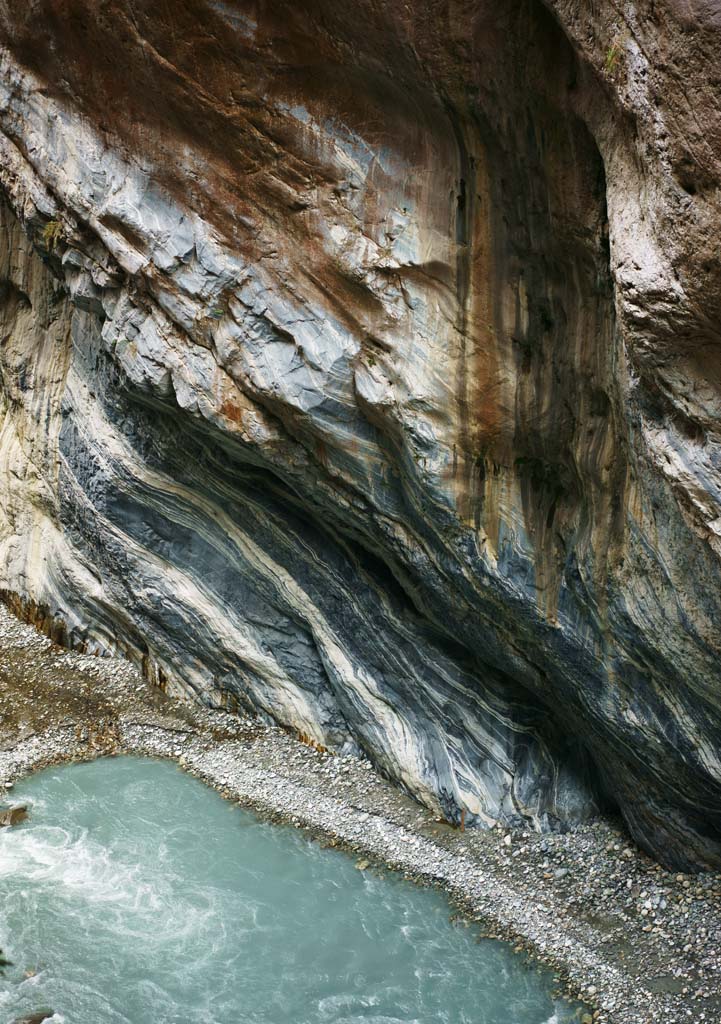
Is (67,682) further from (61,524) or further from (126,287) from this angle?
(126,287)

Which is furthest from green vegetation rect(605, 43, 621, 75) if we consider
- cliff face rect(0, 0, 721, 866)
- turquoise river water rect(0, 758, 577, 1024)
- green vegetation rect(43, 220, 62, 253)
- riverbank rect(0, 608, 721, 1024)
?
turquoise river water rect(0, 758, 577, 1024)

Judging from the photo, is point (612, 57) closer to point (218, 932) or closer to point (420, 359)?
point (420, 359)

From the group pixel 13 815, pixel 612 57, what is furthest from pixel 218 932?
pixel 612 57

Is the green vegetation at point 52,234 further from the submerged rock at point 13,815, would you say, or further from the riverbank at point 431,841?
the submerged rock at point 13,815

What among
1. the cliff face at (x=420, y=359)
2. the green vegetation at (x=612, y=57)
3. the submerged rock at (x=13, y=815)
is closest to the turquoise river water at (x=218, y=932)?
the submerged rock at (x=13, y=815)

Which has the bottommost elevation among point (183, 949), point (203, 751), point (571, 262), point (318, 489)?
point (183, 949)

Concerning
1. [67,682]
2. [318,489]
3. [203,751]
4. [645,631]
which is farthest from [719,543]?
[67,682]

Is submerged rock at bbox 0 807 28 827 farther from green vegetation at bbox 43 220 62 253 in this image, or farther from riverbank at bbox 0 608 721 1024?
green vegetation at bbox 43 220 62 253
